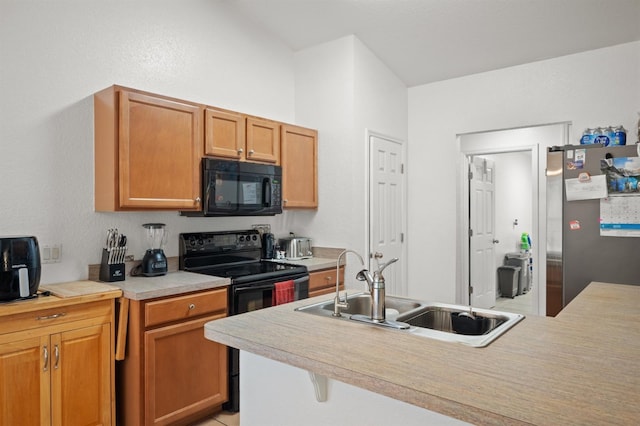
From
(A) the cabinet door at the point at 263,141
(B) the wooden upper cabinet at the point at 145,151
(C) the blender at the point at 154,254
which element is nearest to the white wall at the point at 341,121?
(A) the cabinet door at the point at 263,141

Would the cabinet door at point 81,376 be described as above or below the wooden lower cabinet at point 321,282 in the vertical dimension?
below

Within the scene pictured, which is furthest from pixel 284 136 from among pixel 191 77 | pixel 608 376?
pixel 608 376

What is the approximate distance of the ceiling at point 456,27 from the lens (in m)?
3.13

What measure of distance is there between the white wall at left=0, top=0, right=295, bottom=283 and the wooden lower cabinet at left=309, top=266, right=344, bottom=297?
97 centimetres

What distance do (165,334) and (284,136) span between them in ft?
6.32

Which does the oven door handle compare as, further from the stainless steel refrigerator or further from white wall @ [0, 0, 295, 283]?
the stainless steel refrigerator

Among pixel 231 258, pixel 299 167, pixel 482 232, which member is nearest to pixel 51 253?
pixel 231 258

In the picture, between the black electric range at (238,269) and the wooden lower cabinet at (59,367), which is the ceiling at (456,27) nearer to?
the black electric range at (238,269)

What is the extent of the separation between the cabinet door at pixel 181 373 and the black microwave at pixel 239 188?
812 mm

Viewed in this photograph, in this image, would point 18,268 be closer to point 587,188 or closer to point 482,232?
point 587,188

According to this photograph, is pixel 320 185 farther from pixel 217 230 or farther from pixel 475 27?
pixel 475 27

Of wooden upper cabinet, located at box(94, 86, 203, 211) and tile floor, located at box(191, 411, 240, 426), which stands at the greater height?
wooden upper cabinet, located at box(94, 86, 203, 211)

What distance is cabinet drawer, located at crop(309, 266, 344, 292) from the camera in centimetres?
343

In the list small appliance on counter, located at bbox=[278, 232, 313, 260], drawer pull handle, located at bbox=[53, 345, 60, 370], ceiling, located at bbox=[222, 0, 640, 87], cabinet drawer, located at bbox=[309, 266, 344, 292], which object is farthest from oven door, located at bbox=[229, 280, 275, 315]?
ceiling, located at bbox=[222, 0, 640, 87]
